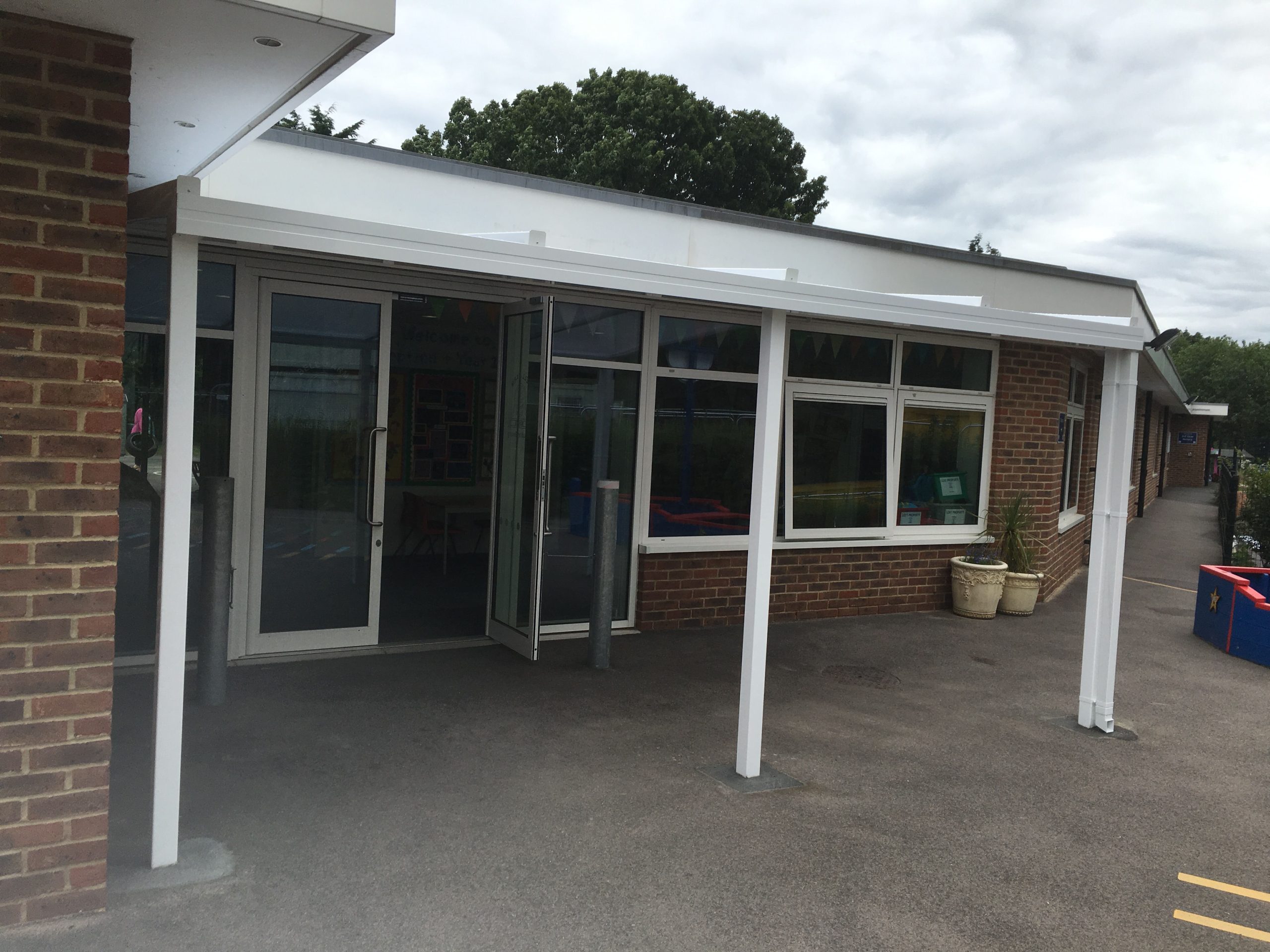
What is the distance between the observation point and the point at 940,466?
9.86m

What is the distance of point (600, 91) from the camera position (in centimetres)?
3219

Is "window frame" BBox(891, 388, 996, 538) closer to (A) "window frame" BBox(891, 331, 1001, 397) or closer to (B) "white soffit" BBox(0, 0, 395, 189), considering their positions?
(A) "window frame" BBox(891, 331, 1001, 397)

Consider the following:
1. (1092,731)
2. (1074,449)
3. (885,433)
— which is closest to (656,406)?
(885,433)

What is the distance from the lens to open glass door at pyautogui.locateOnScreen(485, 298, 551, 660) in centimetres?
675

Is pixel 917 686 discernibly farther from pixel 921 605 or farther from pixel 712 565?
pixel 921 605

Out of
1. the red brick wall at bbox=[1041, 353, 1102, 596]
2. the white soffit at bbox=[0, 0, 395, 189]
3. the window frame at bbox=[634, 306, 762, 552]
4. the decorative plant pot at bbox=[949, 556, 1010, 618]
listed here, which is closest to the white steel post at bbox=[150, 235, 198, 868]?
the white soffit at bbox=[0, 0, 395, 189]

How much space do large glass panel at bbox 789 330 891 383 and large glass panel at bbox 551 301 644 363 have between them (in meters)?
1.61

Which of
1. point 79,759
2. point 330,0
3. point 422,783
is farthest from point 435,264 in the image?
point 422,783

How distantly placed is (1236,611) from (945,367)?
329 centimetres

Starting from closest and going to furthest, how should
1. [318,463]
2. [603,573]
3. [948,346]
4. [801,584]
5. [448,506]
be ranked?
1. [318,463]
2. [603,573]
3. [801,584]
4. [948,346]
5. [448,506]

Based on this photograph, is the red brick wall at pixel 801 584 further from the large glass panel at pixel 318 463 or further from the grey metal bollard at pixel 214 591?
the grey metal bollard at pixel 214 591

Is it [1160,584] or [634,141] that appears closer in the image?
[1160,584]

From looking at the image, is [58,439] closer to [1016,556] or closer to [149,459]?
[149,459]

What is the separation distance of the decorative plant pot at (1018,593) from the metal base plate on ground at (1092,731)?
3.45m
